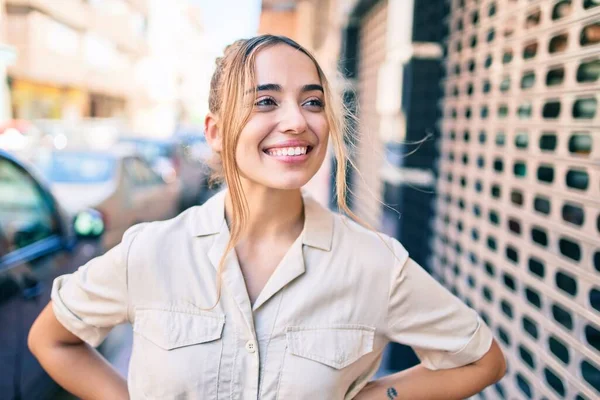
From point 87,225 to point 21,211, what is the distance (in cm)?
54

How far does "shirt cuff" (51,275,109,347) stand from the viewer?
1.53 meters

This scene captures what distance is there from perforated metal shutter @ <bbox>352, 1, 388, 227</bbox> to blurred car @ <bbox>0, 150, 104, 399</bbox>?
2677 mm

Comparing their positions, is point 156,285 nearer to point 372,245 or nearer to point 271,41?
point 372,245

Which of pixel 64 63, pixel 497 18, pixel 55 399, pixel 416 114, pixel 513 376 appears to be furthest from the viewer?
pixel 64 63

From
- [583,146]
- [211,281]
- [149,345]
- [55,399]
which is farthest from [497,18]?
[55,399]

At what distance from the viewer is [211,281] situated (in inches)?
57.6

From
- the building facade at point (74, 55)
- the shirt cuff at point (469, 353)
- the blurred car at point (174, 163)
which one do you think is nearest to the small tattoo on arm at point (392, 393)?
the shirt cuff at point (469, 353)

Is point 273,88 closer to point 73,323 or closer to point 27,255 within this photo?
point 73,323

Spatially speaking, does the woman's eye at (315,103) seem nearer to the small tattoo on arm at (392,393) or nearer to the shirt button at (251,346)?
the shirt button at (251,346)

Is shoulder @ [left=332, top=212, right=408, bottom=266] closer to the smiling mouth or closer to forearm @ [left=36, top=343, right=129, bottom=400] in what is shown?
the smiling mouth

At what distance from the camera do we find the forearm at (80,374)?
159 centimetres

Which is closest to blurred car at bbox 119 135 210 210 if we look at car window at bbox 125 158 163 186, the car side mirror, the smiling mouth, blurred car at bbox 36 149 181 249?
car window at bbox 125 158 163 186

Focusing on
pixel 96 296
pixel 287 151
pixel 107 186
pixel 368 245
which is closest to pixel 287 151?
pixel 287 151

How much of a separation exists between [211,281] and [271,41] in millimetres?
691
